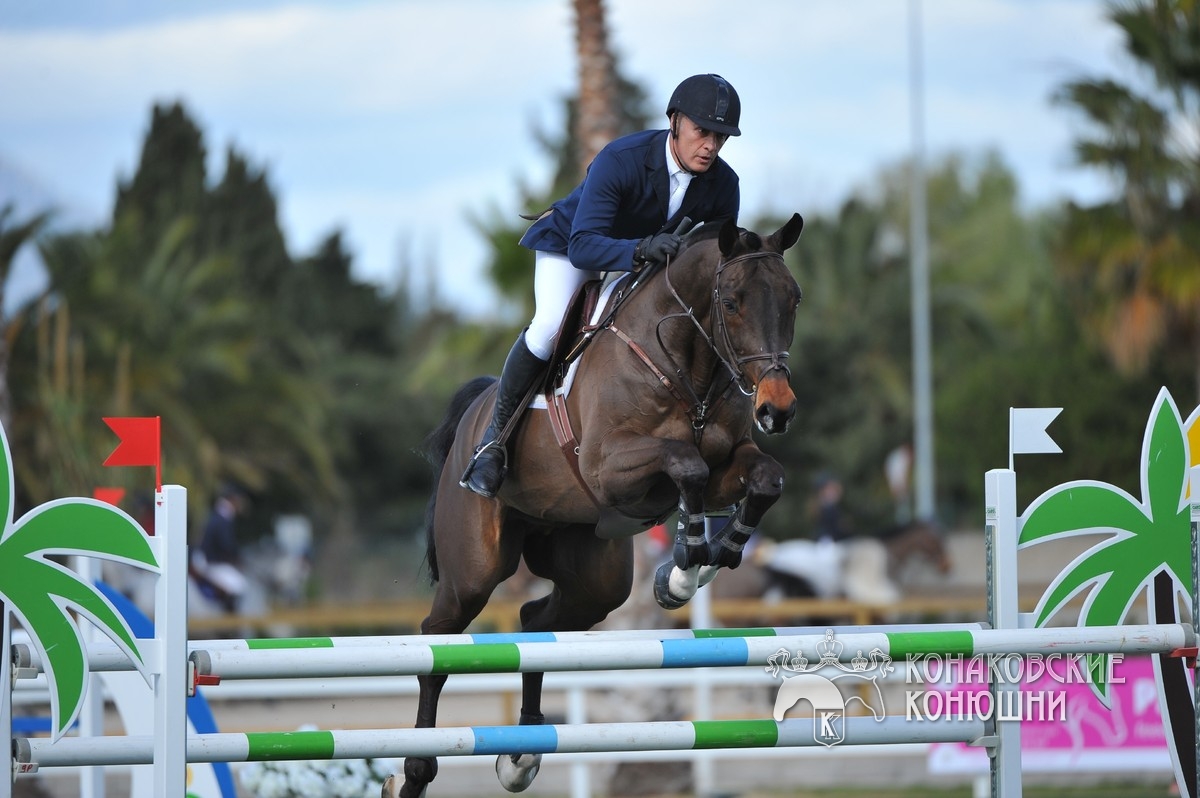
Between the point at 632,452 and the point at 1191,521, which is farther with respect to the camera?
the point at 632,452

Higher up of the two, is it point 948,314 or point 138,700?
point 948,314

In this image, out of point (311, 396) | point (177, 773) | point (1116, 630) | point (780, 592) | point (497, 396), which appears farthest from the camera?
point (311, 396)

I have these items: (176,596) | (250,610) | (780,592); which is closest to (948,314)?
(780,592)

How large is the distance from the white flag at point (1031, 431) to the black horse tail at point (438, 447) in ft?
6.96

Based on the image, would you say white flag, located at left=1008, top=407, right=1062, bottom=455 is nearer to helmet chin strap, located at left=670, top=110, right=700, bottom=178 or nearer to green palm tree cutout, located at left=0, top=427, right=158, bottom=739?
helmet chin strap, located at left=670, top=110, right=700, bottom=178

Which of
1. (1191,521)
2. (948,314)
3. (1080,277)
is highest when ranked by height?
(948,314)

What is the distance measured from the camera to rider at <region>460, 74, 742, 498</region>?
4285 millimetres

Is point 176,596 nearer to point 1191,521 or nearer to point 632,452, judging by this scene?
point 632,452

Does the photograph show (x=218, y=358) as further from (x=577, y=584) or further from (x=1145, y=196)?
(x=577, y=584)

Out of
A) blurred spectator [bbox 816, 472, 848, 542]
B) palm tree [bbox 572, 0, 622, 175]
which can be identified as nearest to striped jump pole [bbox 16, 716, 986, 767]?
palm tree [bbox 572, 0, 622, 175]

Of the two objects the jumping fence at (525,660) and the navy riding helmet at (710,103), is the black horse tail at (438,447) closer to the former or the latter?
the jumping fence at (525,660)

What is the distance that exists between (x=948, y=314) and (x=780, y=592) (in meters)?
15.3

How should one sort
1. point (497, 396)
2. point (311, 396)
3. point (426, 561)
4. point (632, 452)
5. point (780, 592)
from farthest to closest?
1. point (311, 396)
2. point (780, 592)
3. point (426, 561)
4. point (497, 396)
5. point (632, 452)

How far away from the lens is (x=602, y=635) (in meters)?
3.74
